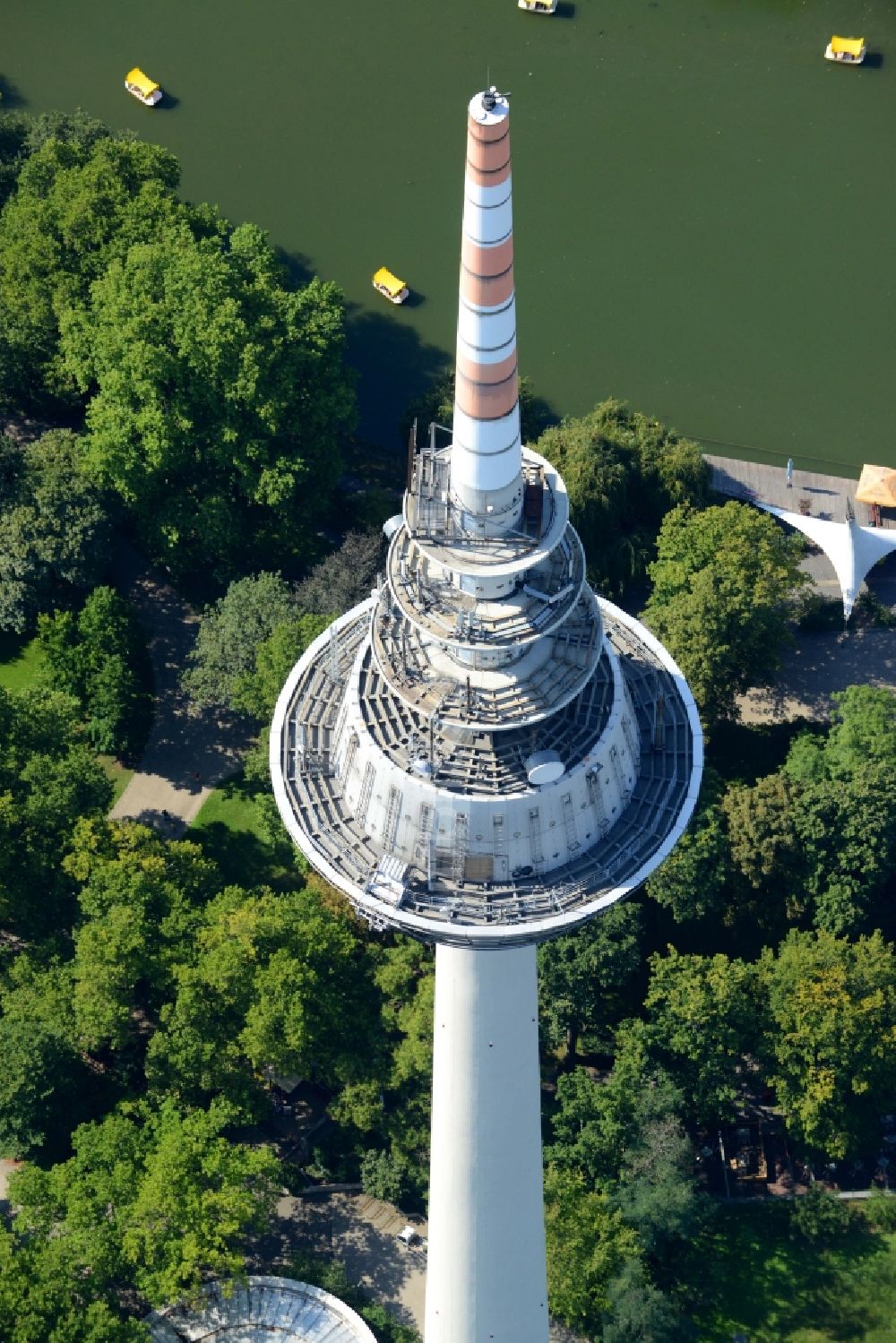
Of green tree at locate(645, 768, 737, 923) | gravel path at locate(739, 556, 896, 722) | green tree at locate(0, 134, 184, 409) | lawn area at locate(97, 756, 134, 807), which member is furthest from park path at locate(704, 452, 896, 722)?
green tree at locate(0, 134, 184, 409)

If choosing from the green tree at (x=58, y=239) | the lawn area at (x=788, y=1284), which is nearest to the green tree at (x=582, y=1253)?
the lawn area at (x=788, y=1284)

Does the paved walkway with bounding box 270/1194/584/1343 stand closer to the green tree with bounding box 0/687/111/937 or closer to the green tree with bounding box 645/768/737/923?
the green tree with bounding box 0/687/111/937

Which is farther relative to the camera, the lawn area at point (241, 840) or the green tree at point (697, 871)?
the lawn area at point (241, 840)

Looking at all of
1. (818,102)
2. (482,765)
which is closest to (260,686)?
(482,765)

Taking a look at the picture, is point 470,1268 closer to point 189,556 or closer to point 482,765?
point 482,765

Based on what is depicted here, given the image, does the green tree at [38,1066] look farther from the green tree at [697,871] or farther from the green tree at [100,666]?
the green tree at [697,871]

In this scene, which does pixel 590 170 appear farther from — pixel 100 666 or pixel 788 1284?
pixel 788 1284

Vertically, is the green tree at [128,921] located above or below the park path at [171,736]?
below
